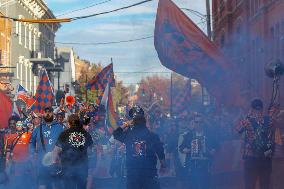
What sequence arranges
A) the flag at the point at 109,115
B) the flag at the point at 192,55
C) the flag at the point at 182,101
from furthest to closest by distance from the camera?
the flag at the point at 182,101 → the flag at the point at 109,115 → the flag at the point at 192,55

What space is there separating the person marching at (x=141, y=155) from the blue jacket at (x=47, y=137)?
80.0 inches

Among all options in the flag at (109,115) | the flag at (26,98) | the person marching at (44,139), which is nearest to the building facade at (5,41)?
the flag at (26,98)

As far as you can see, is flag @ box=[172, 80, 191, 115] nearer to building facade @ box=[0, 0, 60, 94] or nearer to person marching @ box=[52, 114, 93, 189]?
person marching @ box=[52, 114, 93, 189]

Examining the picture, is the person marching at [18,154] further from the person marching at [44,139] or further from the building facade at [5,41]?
the building facade at [5,41]

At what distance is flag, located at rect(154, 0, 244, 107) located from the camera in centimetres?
1148

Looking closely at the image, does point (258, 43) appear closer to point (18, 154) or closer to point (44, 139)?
point (18, 154)

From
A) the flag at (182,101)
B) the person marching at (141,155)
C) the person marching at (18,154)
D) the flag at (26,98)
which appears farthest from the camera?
the flag at (182,101)

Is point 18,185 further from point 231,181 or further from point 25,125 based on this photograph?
point 231,181

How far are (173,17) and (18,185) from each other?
4.14 metres

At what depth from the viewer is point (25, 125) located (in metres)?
13.4

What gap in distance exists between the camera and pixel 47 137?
11094 millimetres

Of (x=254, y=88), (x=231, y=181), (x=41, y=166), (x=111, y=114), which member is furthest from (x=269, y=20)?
(x=41, y=166)

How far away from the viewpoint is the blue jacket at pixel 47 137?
1105 cm

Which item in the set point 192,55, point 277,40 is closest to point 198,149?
point 192,55
